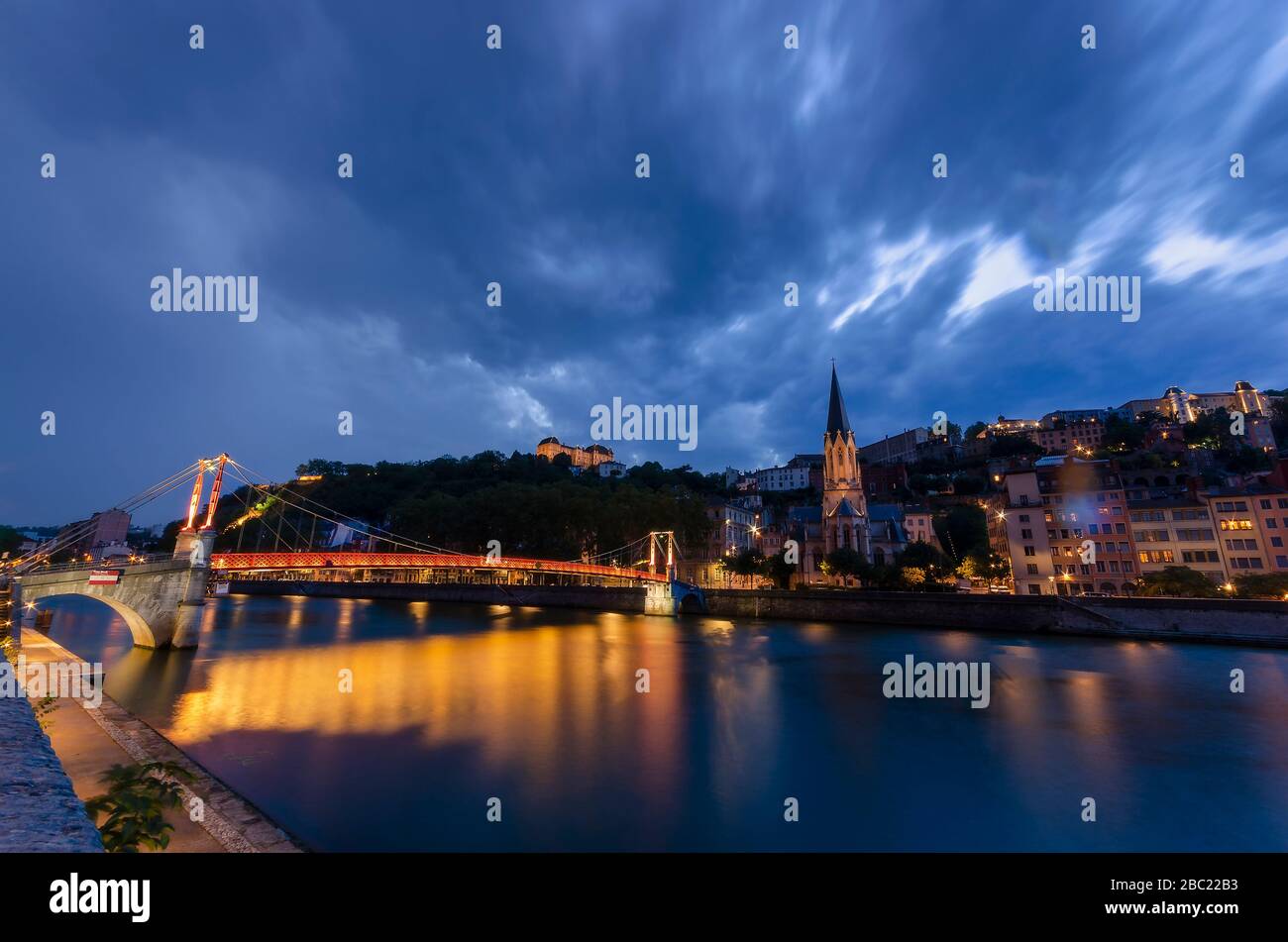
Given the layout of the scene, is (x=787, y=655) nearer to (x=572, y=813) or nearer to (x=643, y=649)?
(x=643, y=649)

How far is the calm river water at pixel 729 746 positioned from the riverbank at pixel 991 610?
6.35ft

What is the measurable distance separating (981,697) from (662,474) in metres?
89.6

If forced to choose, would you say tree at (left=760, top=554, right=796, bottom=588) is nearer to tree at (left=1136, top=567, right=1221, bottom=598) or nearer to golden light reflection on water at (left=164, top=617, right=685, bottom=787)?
golden light reflection on water at (left=164, top=617, right=685, bottom=787)

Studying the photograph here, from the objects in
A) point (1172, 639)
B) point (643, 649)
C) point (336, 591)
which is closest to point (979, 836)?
point (643, 649)

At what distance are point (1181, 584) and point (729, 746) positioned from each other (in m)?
38.1

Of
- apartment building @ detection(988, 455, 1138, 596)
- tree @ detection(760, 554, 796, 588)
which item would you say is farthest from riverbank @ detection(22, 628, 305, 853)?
apartment building @ detection(988, 455, 1138, 596)

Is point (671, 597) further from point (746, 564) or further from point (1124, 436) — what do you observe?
point (1124, 436)

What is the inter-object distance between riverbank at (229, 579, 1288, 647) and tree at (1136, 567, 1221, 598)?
14.7ft

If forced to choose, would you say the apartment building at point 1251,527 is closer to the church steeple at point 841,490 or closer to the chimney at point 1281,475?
the chimney at point 1281,475

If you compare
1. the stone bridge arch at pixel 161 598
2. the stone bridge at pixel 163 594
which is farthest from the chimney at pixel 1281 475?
the stone bridge arch at pixel 161 598

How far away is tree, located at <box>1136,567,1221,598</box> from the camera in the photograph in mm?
35312

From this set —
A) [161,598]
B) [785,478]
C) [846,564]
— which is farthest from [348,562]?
[785,478]

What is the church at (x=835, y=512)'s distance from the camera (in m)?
67.1

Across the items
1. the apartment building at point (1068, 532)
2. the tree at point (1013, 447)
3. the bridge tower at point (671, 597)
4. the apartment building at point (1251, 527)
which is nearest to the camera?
the apartment building at point (1251, 527)
